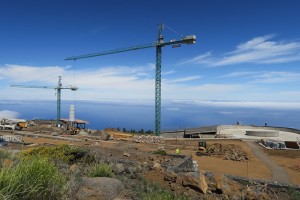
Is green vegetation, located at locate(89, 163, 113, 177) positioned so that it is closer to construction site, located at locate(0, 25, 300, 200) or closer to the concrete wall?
construction site, located at locate(0, 25, 300, 200)

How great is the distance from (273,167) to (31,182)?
25562mm

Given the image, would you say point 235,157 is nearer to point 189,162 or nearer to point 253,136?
point 189,162

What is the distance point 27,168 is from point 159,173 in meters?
9.45

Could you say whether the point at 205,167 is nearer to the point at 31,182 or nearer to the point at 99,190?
the point at 99,190

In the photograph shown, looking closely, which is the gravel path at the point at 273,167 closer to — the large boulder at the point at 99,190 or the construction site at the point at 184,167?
the construction site at the point at 184,167

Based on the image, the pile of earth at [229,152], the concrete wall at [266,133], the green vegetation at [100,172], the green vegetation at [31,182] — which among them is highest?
the green vegetation at [31,182]

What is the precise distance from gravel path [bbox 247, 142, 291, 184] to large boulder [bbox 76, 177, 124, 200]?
54.2 feet

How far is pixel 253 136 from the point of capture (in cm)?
4944

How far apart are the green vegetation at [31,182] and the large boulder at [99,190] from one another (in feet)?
4.51

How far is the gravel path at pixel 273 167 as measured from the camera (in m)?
22.9

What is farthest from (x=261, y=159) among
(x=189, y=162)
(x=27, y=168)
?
(x=27, y=168)

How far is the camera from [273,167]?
2738cm

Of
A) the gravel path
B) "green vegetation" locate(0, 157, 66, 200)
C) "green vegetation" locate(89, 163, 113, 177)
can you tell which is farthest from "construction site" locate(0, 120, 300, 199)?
"green vegetation" locate(0, 157, 66, 200)

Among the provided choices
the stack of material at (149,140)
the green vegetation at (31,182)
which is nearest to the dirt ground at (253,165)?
the stack of material at (149,140)
